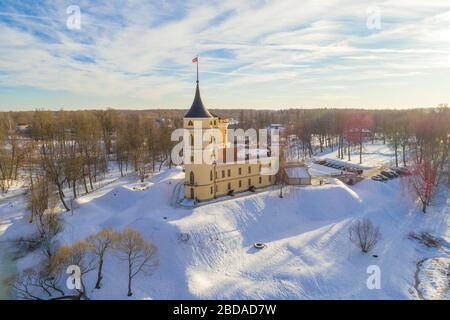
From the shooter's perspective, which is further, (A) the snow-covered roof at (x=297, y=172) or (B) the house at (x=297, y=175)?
(A) the snow-covered roof at (x=297, y=172)

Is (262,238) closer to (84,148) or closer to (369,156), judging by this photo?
(84,148)

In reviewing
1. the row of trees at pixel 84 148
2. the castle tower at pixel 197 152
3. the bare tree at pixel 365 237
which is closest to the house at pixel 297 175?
the castle tower at pixel 197 152

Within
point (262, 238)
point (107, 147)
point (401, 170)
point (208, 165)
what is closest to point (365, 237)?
point (262, 238)

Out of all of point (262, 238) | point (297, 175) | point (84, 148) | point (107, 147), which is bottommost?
point (262, 238)

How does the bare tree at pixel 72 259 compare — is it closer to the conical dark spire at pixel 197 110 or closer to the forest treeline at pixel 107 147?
the forest treeline at pixel 107 147

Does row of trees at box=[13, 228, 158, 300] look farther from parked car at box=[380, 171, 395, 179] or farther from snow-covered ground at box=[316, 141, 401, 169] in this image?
snow-covered ground at box=[316, 141, 401, 169]
